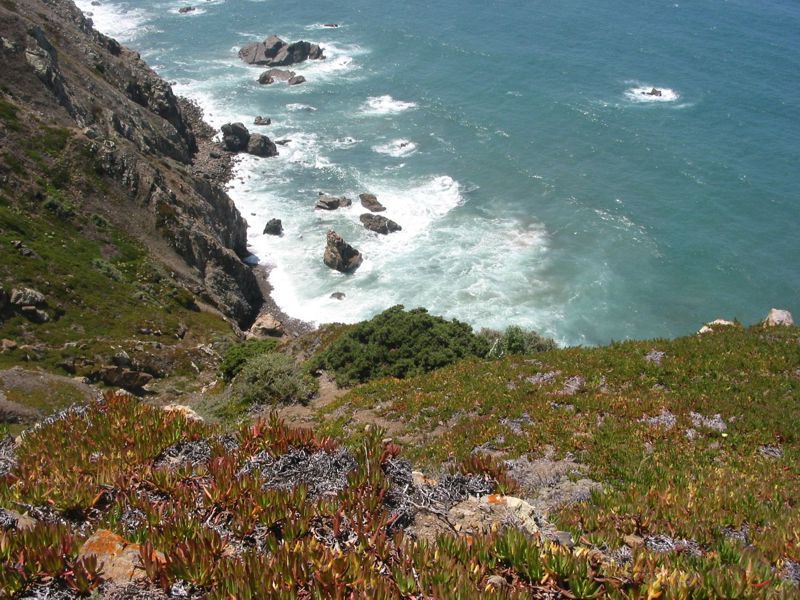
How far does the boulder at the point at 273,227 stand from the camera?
210ft

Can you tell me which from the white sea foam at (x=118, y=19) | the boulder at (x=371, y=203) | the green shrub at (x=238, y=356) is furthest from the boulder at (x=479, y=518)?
the white sea foam at (x=118, y=19)

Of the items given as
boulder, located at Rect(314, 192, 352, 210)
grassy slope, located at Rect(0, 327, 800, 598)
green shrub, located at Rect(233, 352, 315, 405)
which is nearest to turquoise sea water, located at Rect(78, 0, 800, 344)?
boulder, located at Rect(314, 192, 352, 210)

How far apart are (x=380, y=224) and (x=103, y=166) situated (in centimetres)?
2911

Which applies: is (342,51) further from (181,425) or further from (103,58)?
(181,425)

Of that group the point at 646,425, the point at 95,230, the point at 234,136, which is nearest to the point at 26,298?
the point at 95,230

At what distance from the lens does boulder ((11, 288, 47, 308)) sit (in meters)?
32.3

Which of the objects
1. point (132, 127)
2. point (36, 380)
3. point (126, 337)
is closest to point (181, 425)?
point (36, 380)

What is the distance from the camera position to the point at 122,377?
103 ft

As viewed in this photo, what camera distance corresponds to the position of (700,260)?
62312 millimetres

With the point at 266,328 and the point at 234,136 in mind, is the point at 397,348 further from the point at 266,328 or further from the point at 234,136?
the point at 234,136

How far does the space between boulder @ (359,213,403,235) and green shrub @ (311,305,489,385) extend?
36.5m

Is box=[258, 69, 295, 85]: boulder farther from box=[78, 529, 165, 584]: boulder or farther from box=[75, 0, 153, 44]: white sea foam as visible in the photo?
box=[78, 529, 165, 584]: boulder

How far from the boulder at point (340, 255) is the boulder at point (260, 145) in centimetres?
2363

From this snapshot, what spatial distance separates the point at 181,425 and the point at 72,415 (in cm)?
276
